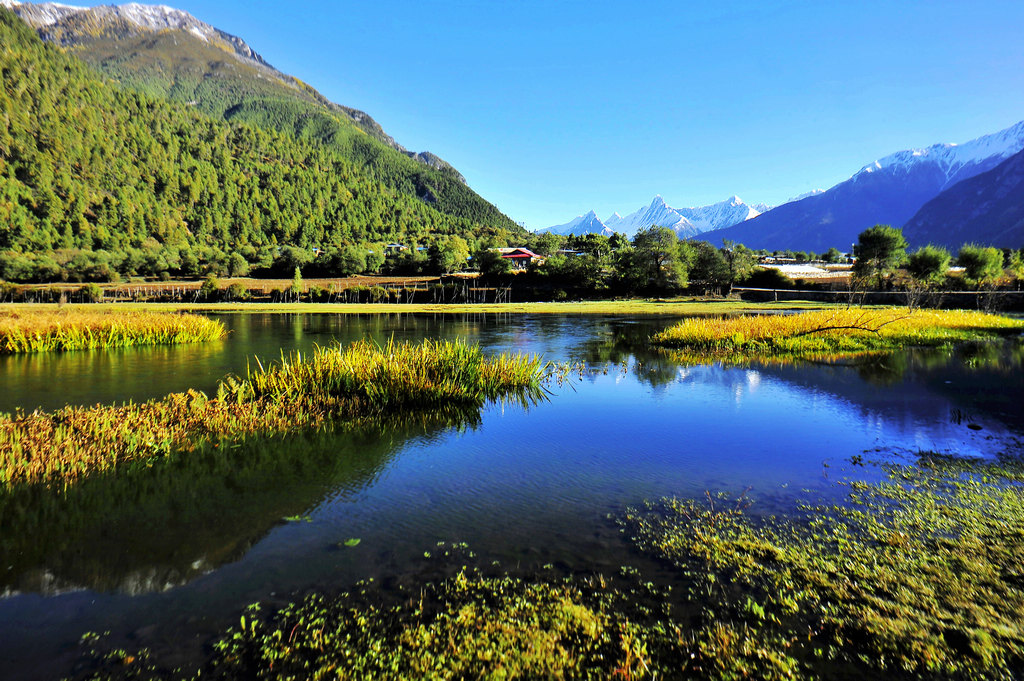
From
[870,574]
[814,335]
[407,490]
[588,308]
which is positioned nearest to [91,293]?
[588,308]

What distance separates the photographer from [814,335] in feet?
100

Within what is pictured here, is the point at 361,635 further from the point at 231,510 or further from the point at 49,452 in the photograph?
the point at 49,452

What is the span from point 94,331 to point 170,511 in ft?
101

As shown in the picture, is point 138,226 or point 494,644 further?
point 138,226

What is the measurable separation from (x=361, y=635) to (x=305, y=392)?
11.3m

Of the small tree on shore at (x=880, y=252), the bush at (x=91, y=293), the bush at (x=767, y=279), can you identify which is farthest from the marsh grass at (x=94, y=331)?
the small tree on shore at (x=880, y=252)

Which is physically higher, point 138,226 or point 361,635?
point 138,226

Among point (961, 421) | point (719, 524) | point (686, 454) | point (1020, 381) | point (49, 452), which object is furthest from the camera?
point (1020, 381)

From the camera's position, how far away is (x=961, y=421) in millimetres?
14289

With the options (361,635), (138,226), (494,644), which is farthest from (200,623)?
(138,226)

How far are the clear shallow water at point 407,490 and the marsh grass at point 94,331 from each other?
1238 centimetres

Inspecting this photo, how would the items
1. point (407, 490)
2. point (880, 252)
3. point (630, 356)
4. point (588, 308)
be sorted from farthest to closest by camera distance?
point (880, 252) → point (588, 308) → point (630, 356) → point (407, 490)

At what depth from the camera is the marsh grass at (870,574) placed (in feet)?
16.0

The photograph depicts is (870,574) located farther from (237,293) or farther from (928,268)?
(237,293)
